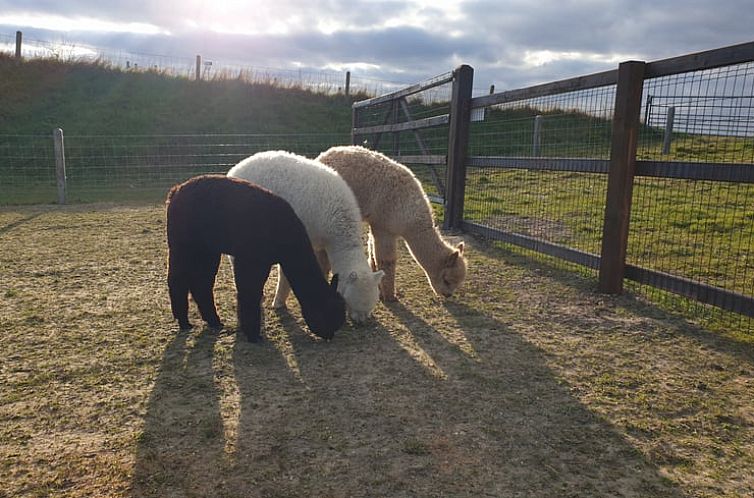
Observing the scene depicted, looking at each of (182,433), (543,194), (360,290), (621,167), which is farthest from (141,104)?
(182,433)

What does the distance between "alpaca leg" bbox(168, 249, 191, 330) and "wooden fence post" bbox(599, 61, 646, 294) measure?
3810mm

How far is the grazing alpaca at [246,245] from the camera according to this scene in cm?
394

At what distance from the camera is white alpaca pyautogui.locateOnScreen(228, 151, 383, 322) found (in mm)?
4336

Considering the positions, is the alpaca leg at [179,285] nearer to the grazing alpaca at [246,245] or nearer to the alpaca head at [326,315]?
the grazing alpaca at [246,245]

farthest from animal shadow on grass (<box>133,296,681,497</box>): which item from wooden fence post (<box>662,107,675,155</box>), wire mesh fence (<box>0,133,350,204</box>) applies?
wire mesh fence (<box>0,133,350,204</box>)

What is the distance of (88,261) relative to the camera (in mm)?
6473

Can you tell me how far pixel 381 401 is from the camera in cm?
321

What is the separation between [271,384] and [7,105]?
68.8ft

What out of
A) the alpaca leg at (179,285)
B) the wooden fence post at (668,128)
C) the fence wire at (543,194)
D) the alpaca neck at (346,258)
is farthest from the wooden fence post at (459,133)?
the alpaca leg at (179,285)

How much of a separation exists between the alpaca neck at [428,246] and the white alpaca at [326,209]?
906 millimetres

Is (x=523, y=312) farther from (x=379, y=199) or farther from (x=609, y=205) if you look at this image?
(x=379, y=199)

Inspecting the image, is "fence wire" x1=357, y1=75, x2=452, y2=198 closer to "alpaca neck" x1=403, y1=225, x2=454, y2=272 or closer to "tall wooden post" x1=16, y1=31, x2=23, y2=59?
"alpaca neck" x1=403, y1=225, x2=454, y2=272

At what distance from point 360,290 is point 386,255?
1.24 metres

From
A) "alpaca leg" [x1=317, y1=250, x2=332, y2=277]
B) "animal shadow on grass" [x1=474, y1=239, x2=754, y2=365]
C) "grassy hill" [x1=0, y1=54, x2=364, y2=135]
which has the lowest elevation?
"animal shadow on grass" [x1=474, y1=239, x2=754, y2=365]
